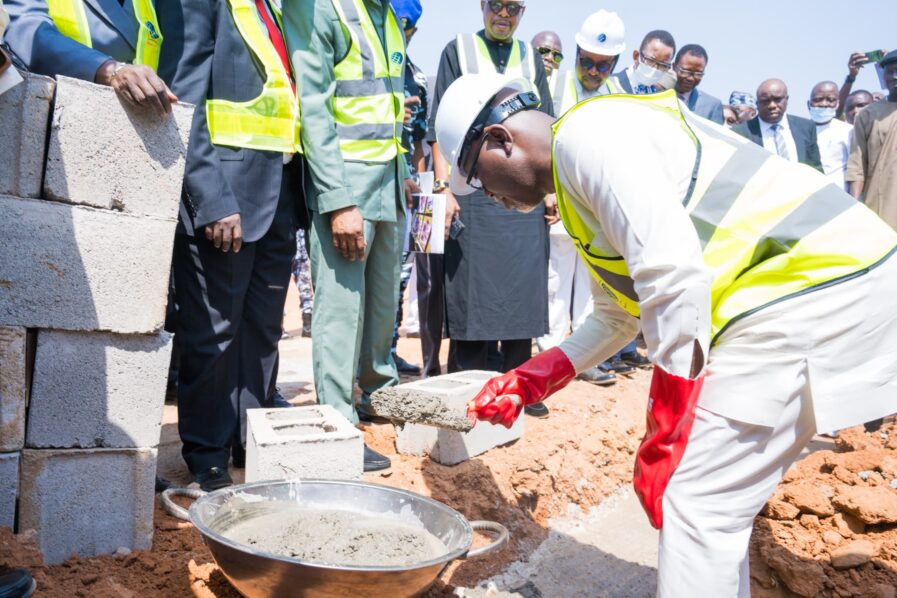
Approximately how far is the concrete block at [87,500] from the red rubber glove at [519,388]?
1176mm

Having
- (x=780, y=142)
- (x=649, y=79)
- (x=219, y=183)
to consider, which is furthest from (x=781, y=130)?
(x=219, y=183)

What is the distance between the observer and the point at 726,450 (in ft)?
6.86

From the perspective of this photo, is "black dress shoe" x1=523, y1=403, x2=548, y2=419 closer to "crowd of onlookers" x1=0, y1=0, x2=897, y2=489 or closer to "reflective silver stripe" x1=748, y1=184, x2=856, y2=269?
"crowd of onlookers" x1=0, y1=0, x2=897, y2=489

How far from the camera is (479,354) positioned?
205 inches

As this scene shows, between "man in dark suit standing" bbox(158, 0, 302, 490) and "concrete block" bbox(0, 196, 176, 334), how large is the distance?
47 centimetres

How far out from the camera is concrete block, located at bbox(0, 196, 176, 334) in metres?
2.45

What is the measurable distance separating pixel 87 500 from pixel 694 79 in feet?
19.2

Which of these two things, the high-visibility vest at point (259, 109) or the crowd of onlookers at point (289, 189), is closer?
the crowd of onlookers at point (289, 189)

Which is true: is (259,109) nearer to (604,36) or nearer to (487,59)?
(487,59)

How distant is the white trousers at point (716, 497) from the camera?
2.07m

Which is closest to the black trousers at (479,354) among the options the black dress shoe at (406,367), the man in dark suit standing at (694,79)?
the black dress shoe at (406,367)

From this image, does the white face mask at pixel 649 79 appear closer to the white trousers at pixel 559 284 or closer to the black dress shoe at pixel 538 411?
the white trousers at pixel 559 284

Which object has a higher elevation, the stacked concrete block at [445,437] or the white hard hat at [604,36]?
the white hard hat at [604,36]

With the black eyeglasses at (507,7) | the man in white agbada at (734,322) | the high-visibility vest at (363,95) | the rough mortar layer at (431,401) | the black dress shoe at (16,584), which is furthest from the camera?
the black eyeglasses at (507,7)
